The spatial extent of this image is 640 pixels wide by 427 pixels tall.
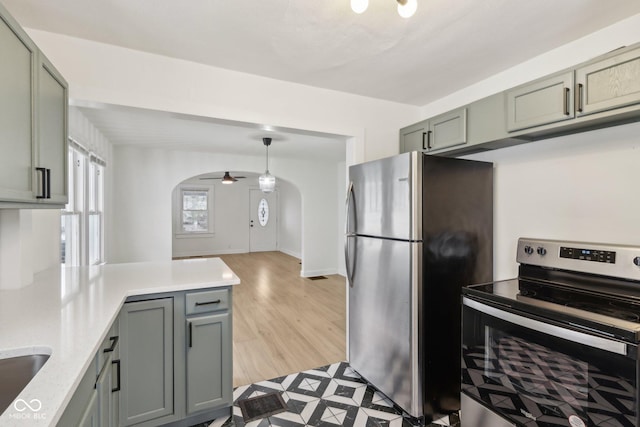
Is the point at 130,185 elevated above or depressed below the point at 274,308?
above

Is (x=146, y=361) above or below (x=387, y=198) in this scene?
below

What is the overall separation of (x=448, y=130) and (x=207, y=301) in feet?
6.85

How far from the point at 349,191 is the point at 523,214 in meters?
1.24

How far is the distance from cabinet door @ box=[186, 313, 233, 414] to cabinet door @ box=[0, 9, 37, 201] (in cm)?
109

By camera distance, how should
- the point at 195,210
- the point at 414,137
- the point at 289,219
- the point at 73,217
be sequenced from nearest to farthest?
the point at 414,137 < the point at 73,217 < the point at 195,210 < the point at 289,219

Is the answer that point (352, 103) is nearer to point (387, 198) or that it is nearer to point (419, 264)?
point (387, 198)

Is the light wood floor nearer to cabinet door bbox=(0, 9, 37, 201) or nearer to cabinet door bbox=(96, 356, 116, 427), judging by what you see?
cabinet door bbox=(96, 356, 116, 427)

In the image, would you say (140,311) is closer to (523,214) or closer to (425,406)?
(425,406)

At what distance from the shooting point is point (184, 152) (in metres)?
5.41

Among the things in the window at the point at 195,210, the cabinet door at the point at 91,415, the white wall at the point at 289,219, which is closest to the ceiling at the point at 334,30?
the cabinet door at the point at 91,415

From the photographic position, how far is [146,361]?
180 centimetres

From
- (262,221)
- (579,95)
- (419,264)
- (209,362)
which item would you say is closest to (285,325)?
(209,362)

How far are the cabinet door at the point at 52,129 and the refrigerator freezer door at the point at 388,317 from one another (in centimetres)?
188

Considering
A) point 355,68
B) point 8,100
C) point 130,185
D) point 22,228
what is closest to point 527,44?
point 355,68
